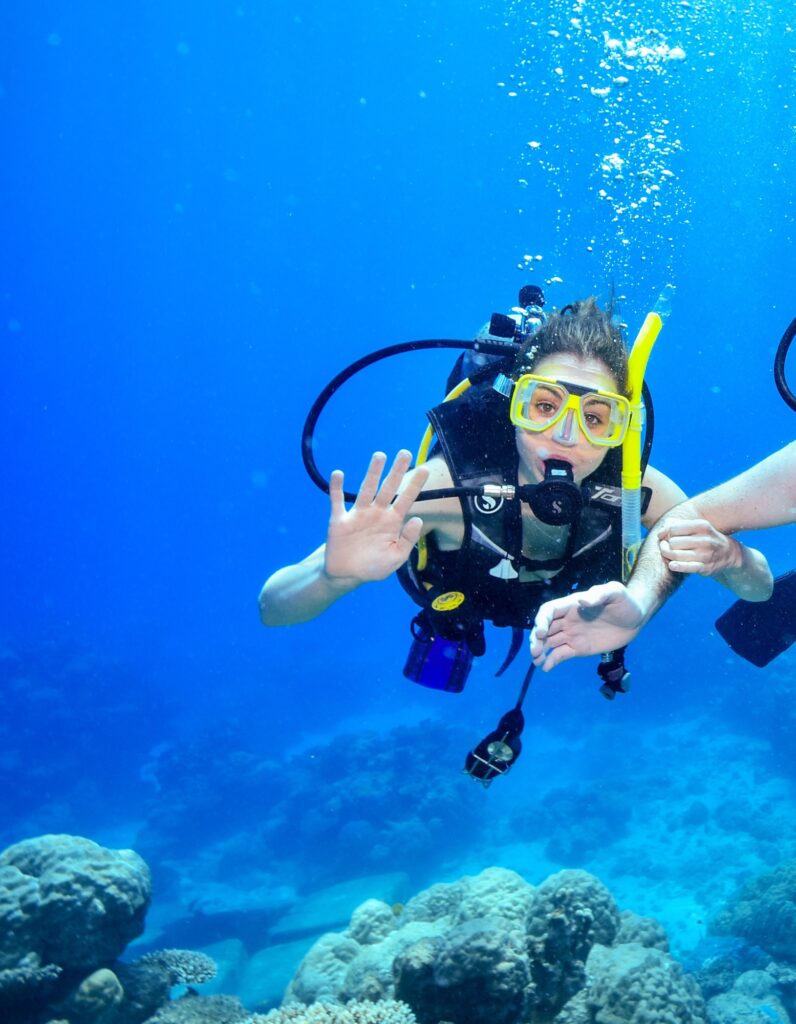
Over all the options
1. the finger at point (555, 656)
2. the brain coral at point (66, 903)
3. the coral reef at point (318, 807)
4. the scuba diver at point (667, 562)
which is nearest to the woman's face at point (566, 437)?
the scuba diver at point (667, 562)

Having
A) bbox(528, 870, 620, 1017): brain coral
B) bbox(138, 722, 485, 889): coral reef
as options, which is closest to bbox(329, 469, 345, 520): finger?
bbox(528, 870, 620, 1017): brain coral

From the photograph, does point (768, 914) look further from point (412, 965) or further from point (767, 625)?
point (412, 965)

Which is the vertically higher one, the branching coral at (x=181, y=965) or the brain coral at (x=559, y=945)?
the branching coral at (x=181, y=965)

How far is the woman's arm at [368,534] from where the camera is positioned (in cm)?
314

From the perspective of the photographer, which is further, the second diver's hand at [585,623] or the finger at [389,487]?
the finger at [389,487]

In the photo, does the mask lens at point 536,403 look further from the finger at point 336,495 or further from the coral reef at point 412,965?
the coral reef at point 412,965

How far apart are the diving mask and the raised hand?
3.16 ft

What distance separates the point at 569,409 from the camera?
12.4 feet

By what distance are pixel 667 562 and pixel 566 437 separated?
37.3 inches

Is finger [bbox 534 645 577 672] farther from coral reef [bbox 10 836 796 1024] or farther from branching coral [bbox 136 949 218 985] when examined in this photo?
branching coral [bbox 136 949 218 985]

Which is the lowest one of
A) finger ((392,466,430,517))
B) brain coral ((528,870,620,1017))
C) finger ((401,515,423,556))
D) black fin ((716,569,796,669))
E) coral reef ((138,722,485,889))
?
brain coral ((528,870,620,1017))

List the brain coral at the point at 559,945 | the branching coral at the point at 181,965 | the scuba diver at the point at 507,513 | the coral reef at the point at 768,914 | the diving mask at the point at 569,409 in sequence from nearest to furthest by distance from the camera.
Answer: the scuba diver at the point at 507,513 → the diving mask at the point at 569,409 → the brain coral at the point at 559,945 → the branching coral at the point at 181,965 → the coral reef at the point at 768,914

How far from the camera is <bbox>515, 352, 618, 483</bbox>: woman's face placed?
3783 mm

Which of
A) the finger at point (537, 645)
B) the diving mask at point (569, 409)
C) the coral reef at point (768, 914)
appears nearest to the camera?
the finger at point (537, 645)
